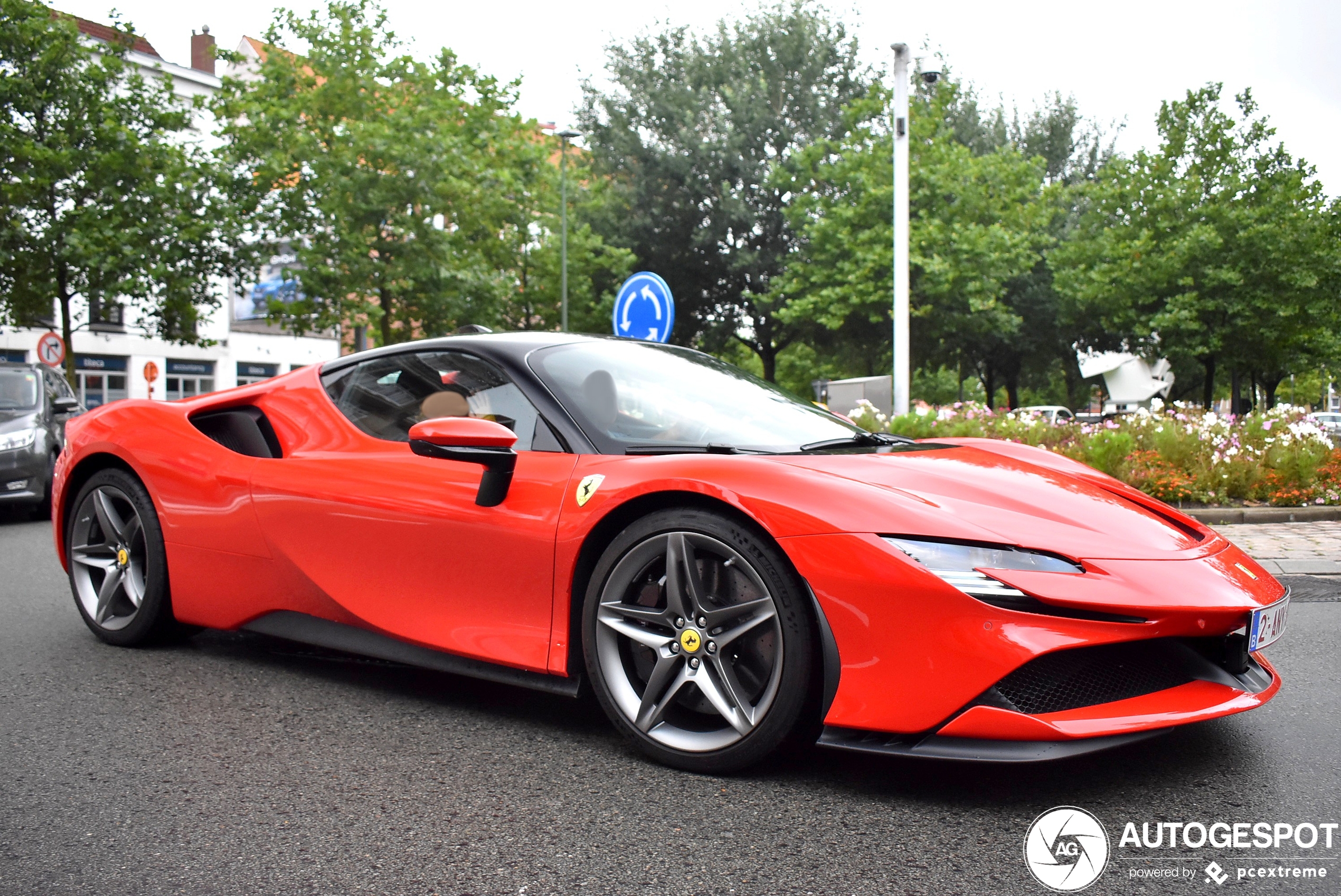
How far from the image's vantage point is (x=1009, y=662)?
2.46m

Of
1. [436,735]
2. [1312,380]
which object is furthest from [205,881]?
[1312,380]

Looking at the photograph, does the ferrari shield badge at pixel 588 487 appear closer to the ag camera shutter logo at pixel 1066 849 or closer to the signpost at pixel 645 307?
the ag camera shutter logo at pixel 1066 849

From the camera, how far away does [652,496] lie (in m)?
3.00

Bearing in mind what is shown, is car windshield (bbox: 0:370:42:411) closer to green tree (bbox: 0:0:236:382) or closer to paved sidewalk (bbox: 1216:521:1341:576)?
green tree (bbox: 0:0:236:382)

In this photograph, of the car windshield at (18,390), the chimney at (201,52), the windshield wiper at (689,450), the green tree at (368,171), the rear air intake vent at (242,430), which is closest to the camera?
the windshield wiper at (689,450)

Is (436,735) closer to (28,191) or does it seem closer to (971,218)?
(28,191)

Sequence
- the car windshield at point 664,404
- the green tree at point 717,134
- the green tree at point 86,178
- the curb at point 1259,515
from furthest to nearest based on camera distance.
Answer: the green tree at point 717,134, the green tree at point 86,178, the curb at point 1259,515, the car windshield at point 664,404

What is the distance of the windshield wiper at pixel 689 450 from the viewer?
319 centimetres

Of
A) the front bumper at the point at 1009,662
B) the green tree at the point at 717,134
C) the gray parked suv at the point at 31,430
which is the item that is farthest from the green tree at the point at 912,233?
the front bumper at the point at 1009,662

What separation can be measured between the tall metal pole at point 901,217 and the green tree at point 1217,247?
19949mm

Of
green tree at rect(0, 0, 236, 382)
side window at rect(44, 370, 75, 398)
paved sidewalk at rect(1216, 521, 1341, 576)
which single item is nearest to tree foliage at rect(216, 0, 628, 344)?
green tree at rect(0, 0, 236, 382)

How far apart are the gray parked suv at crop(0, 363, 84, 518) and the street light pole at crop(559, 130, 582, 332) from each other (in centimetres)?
1545

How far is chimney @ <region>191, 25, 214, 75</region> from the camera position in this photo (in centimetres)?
4444

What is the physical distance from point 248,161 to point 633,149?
11559 mm
